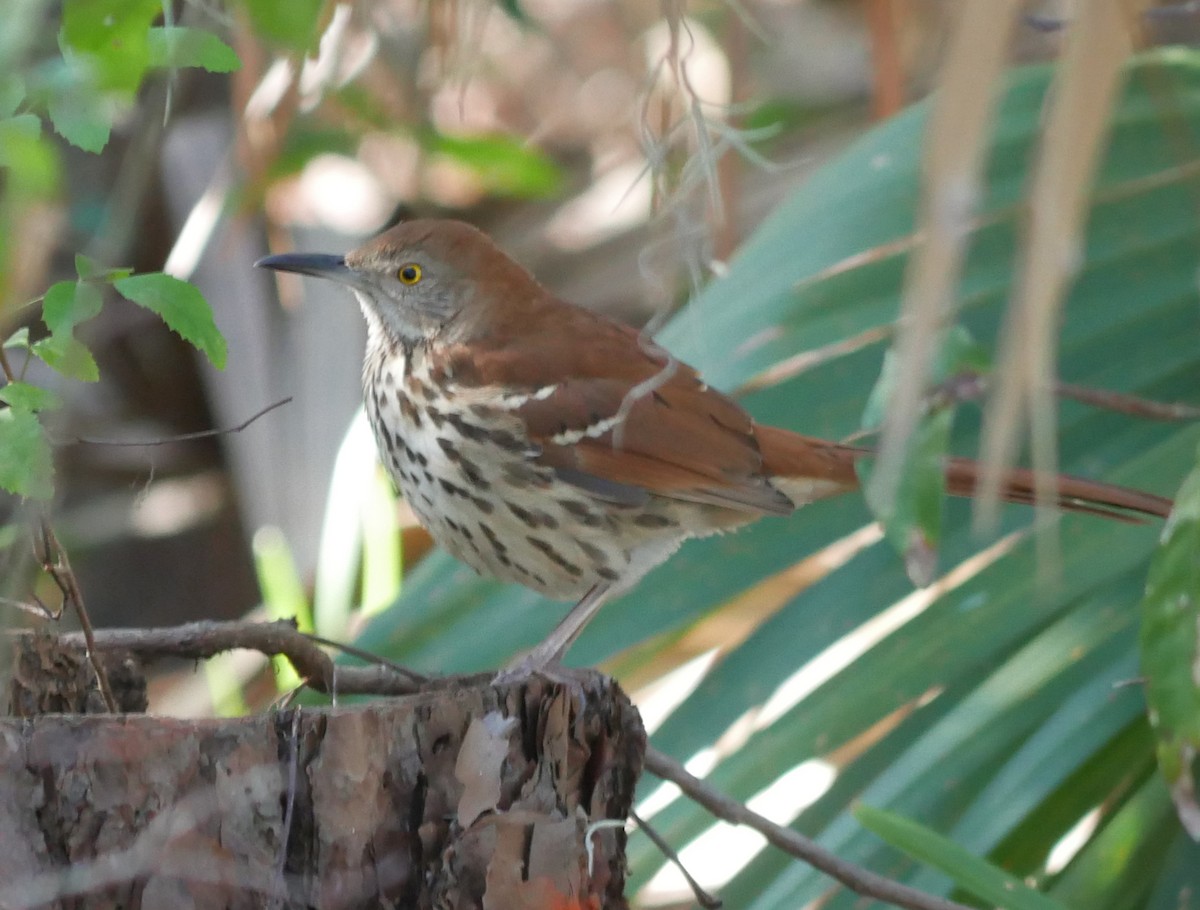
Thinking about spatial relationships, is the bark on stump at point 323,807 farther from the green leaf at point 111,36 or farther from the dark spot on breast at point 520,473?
the dark spot on breast at point 520,473

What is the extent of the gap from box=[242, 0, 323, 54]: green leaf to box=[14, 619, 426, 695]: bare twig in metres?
1.08

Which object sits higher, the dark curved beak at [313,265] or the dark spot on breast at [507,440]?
the dark curved beak at [313,265]

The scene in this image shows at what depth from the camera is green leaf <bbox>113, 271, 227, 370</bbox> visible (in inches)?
51.3

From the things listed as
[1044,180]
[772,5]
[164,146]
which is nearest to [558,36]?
[772,5]

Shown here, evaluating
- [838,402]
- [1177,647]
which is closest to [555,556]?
[838,402]

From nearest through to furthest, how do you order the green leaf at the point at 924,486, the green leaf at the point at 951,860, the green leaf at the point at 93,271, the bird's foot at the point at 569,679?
the green leaf at the point at 93,271 → the green leaf at the point at 951,860 → the bird's foot at the point at 569,679 → the green leaf at the point at 924,486

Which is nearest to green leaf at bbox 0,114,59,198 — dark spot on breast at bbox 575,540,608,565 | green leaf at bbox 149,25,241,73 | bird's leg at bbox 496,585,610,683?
green leaf at bbox 149,25,241,73

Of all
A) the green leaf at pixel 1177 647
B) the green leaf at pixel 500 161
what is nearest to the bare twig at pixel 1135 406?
the green leaf at pixel 1177 647

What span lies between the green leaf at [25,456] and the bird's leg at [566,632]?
0.77 metres

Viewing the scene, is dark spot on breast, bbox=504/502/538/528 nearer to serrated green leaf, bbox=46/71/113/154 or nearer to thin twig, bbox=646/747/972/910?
thin twig, bbox=646/747/972/910

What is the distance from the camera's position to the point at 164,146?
381cm

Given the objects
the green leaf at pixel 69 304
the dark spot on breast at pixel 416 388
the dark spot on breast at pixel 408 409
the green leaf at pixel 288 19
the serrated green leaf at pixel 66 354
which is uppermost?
the green leaf at pixel 288 19

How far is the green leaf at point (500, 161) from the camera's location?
341 cm

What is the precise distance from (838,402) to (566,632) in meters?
0.53
